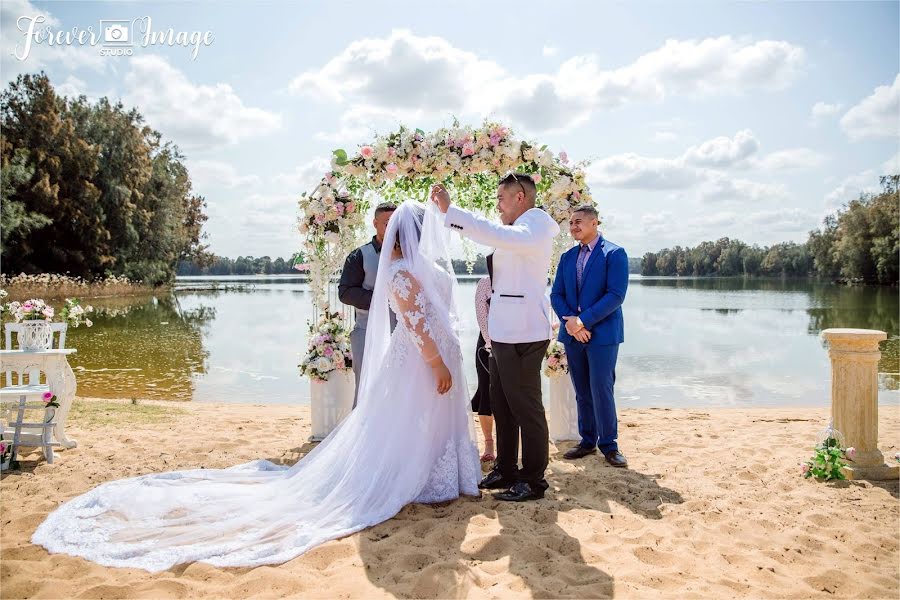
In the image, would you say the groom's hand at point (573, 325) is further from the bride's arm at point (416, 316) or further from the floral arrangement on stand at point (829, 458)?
the floral arrangement on stand at point (829, 458)

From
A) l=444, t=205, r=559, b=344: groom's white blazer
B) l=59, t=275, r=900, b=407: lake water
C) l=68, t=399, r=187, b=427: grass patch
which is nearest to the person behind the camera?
l=444, t=205, r=559, b=344: groom's white blazer

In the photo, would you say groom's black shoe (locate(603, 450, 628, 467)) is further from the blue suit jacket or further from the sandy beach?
the blue suit jacket

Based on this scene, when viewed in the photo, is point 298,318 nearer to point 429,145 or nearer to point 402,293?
point 429,145

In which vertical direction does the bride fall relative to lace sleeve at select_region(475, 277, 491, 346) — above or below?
below

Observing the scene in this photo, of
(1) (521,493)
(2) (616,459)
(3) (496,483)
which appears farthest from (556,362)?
(1) (521,493)

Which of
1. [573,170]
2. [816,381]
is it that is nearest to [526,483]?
[573,170]

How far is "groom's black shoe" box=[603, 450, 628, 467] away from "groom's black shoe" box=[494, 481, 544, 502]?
1.18 metres

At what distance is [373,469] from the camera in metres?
4.04

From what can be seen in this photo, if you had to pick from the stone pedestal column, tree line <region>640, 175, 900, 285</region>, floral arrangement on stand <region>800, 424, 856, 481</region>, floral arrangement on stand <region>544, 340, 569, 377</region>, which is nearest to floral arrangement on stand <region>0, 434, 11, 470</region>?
floral arrangement on stand <region>544, 340, 569, 377</region>

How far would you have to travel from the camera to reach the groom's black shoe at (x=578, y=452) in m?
5.47

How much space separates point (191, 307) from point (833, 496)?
2842cm

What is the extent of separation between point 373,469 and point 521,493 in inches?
39.5

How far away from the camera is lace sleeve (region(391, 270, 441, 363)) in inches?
160

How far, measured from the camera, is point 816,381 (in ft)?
38.9
